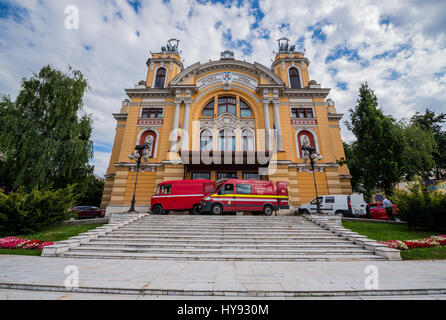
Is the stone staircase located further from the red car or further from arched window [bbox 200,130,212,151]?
arched window [bbox 200,130,212,151]

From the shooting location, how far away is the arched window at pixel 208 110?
20550mm

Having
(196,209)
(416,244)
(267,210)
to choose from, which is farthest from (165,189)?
(416,244)

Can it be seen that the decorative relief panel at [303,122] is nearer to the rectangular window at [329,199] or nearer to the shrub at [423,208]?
the rectangular window at [329,199]

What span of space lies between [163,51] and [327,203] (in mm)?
26472

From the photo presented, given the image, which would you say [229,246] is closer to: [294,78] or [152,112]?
[152,112]

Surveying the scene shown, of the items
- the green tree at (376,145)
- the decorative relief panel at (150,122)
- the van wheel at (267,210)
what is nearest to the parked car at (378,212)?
the green tree at (376,145)

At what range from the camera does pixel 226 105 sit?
20672 mm

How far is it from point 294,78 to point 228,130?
10990 mm

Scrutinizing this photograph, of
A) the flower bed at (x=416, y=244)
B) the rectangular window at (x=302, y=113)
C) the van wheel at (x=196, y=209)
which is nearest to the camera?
the flower bed at (x=416, y=244)

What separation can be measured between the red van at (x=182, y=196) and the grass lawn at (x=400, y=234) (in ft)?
31.4

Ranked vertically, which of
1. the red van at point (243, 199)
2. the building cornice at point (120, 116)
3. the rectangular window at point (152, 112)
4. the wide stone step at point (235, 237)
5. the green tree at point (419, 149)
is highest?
the building cornice at point (120, 116)

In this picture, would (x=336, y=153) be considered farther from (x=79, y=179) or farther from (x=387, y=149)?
(x=79, y=179)
